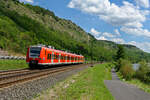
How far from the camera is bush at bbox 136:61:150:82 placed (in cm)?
4085

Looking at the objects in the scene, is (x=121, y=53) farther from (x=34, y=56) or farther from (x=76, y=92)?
(x=76, y=92)

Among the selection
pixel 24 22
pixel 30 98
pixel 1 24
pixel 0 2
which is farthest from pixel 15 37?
pixel 30 98

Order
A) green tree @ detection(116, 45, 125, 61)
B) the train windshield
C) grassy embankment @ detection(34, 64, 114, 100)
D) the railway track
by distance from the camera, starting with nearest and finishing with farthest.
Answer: grassy embankment @ detection(34, 64, 114, 100) < the railway track < the train windshield < green tree @ detection(116, 45, 125, 61)

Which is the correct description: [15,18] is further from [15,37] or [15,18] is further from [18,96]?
[18,96]

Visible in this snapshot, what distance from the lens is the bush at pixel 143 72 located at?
134ft

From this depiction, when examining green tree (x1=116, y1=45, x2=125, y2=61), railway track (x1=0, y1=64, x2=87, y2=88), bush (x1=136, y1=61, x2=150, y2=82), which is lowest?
bush (x1=136, y1=61, x2=150, y2=82)

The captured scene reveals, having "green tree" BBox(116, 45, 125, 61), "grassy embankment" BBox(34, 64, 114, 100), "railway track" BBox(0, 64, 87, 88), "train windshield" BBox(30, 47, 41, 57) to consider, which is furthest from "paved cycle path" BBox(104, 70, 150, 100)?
"green tree" BBox(116, 45, 125, 61)

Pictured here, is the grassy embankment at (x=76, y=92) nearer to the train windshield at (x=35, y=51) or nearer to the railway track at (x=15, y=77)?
the railway track at (x=15, y=77)

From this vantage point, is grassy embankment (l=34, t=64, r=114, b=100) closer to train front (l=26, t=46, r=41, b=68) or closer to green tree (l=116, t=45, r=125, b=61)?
train front (l=26, t=46, r=41, b=68)

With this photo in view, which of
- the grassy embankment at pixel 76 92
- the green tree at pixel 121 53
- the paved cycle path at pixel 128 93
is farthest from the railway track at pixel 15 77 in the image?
the green tree at pixel 121 53

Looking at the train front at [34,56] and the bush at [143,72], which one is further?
the bush at [143,72]

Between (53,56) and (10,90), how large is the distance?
61.1ft

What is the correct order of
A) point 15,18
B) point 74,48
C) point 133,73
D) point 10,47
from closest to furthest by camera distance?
point 133,73
point 10,47
point 15,18
point 74,48

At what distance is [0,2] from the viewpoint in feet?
408
